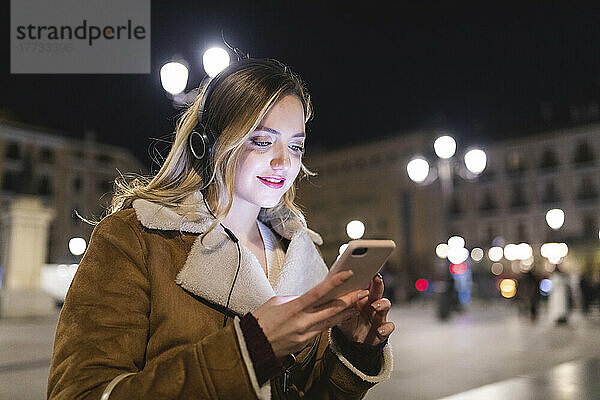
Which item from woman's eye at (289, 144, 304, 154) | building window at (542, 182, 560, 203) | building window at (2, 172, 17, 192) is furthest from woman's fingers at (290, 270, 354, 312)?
building window at (542, 182, 560, 203)

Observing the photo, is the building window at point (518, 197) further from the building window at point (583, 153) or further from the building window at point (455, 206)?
the building window at point (583, 153)

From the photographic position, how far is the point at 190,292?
4.13ft

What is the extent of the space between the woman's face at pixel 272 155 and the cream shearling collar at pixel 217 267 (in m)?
0.15

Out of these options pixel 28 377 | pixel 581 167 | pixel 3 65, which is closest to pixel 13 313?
pixel 28 377

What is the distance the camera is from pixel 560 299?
36.3 feet

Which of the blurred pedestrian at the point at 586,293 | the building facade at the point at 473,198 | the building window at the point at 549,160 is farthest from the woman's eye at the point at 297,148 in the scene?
the building window at the point at 549,160

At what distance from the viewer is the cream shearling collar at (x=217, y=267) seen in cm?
126

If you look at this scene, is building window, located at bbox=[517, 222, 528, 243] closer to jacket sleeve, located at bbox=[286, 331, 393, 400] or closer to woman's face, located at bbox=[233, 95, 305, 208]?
jacket sleeve, located at bbox=[286, 331, 393, 400]

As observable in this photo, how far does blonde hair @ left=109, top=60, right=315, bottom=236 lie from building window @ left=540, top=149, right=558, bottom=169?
39217 millimetres

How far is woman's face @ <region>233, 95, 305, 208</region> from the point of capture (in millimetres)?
1389

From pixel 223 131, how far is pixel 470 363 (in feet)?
18.9

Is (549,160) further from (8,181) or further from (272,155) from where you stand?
(272,155)

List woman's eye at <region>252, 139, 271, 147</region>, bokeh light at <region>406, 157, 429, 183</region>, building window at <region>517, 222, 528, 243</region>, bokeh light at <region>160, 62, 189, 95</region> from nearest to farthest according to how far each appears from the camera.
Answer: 1. woman's eye at <region>252, 139, 271, 147</region>
2. bokeh light at <region>160, 62, 189, 95</region>
3. bokeh light at <region>406, 157, 429, 183</region>
4. building window at <region>517, 222, 528, 243</region>

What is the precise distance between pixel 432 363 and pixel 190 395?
576 cm
